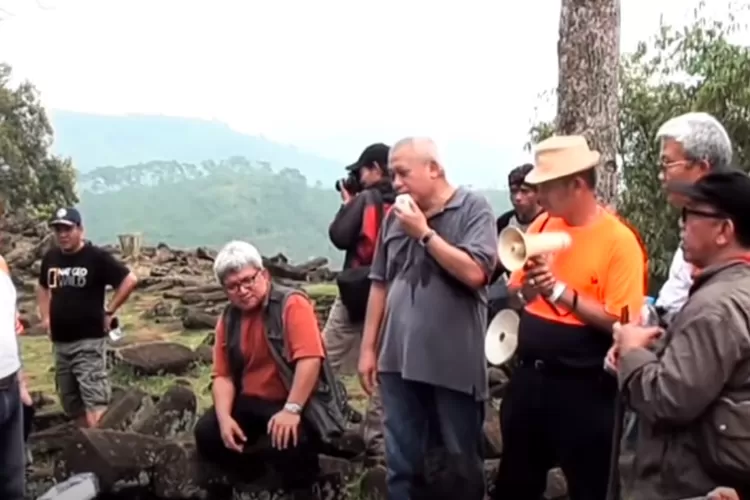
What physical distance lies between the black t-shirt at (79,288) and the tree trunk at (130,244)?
10170 mm

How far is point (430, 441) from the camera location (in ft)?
13.3

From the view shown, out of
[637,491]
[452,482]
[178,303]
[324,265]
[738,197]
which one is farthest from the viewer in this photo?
[324,265]

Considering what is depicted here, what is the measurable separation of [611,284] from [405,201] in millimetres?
807

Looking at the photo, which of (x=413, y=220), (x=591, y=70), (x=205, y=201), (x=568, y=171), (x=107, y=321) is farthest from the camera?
(x=205, y=201)

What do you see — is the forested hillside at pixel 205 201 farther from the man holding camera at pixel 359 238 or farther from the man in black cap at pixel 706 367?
the man in black cap at pixel 706 367

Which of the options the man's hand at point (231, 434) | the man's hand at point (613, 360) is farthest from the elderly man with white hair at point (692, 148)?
the man's hand at point (231, 434)

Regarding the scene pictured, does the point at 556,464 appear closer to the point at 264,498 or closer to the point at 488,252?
the point at 488,252

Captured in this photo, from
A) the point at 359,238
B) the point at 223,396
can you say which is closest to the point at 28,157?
the point at 359,238

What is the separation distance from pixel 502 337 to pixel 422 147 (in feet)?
2.41

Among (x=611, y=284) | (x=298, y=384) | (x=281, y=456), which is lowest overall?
(x=281, y=456)

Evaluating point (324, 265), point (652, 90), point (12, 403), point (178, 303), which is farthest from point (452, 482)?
point (324, 265)

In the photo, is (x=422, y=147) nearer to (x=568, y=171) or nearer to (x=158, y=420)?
(x=568, y=171)

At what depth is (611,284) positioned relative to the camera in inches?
133

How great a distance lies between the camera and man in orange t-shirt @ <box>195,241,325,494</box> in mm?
4379
